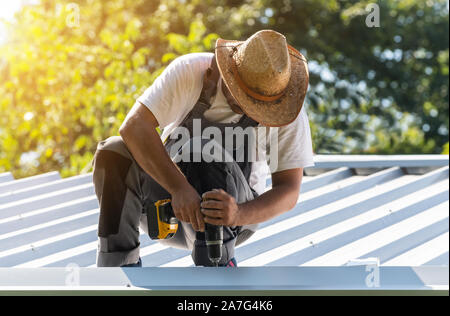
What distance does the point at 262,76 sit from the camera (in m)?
2.08

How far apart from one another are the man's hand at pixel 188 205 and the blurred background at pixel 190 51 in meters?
3.52

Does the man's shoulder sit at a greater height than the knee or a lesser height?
greater

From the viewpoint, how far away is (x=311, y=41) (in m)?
10.1

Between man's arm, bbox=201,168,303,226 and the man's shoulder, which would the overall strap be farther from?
man's arm, bbox=201,168,303,226

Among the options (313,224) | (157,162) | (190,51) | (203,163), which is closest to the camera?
(157,162)

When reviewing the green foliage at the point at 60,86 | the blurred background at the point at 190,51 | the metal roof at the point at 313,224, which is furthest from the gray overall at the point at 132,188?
the green foliage at the point at 60,86

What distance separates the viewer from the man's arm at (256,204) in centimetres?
200

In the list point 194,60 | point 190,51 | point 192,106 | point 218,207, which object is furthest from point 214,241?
point 190,51

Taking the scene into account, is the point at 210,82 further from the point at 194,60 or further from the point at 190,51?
the point at 190,51

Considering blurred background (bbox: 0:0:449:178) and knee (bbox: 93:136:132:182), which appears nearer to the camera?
knee (bbox: 93:136:132:182)

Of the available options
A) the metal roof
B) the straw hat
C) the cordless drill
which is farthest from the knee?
the metal roof

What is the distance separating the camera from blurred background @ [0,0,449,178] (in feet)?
21.8

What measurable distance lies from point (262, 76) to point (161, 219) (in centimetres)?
64
